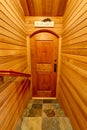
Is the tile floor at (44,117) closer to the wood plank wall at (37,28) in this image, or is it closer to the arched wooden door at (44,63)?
the arched wooden door at (44,63)

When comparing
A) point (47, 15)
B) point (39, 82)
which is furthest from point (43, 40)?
point (39, 82)

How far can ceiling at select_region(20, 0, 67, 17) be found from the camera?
2.29 meters

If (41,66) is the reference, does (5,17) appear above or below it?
above

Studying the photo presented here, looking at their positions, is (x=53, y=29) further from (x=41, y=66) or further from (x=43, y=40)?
(x=41, y=66)

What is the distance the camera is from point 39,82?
10.6 feet

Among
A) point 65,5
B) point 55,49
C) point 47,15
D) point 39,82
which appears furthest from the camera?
point 39,82

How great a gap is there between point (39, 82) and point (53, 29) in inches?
63.4

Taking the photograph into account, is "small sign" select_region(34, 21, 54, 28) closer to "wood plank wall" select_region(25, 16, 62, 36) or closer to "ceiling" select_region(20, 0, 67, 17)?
"wood plank wall" select_region(25, 16, 62, 36)

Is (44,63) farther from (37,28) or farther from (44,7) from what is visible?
(44,7)

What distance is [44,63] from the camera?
10.2ft

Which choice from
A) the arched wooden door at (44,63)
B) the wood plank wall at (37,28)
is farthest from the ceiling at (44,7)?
the arched wooden door at (44,63)

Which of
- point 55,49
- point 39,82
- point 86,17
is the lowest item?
point 39,82

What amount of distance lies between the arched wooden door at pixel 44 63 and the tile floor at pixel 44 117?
1.21 ft

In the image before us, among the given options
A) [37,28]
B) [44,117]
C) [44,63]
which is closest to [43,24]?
[37,28]
